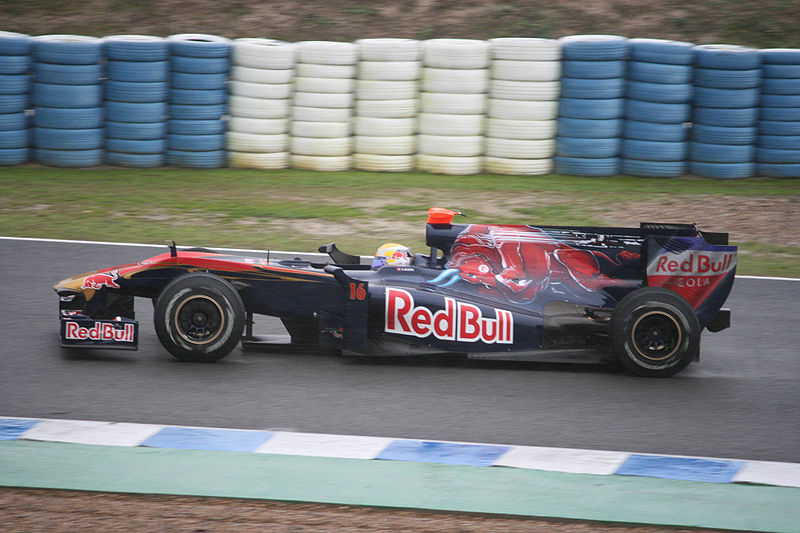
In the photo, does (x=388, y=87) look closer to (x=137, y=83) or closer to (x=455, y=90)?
(x=455, y=90)

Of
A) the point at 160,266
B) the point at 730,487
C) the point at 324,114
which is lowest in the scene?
the point at 730,487

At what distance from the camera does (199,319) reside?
6234 mm

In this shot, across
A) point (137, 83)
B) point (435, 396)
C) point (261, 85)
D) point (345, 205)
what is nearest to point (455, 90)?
point (345, 205)

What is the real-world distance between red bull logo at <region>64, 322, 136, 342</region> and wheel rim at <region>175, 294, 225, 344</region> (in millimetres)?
337

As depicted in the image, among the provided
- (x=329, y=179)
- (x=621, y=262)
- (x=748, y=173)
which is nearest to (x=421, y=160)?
(x=329, y=179)

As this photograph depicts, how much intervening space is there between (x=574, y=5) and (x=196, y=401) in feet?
50.5

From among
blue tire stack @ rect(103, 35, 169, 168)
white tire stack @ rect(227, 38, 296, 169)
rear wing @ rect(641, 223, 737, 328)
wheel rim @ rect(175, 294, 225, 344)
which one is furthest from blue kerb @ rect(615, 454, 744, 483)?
blue tire stack @ rect(103, 35, 169, 168)

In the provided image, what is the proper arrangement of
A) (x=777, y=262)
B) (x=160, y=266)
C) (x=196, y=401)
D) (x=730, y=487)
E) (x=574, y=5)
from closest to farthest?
1. (x=730, y=487)
2. (x=196, y=401)
3. (x=160, y=266)
4. (x=777, y=262)
5. (x=574, y=5)

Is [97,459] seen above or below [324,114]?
below

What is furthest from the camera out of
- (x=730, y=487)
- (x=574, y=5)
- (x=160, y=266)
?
(x=574, y=5)

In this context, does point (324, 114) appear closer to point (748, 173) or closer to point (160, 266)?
point (748, 173)

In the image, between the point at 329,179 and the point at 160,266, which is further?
the point at 329,179

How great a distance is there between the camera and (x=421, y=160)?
1350 cm

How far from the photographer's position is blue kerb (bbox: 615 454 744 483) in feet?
15.6
